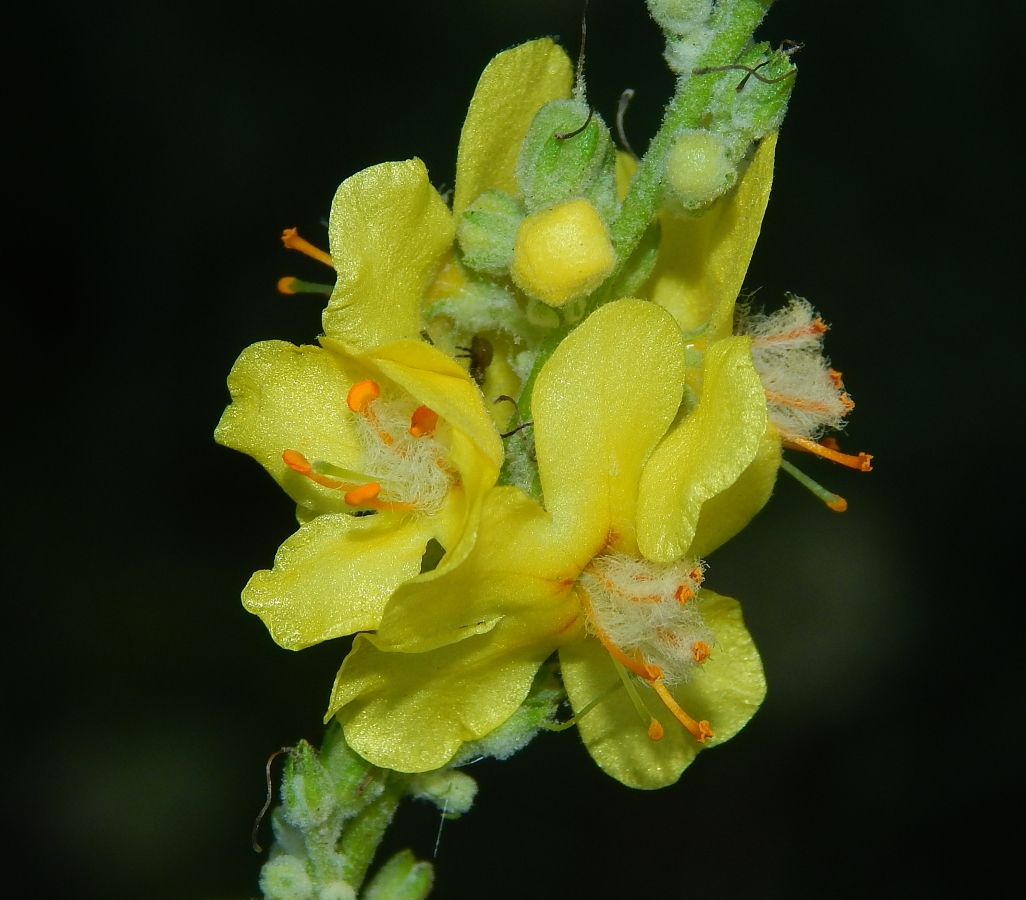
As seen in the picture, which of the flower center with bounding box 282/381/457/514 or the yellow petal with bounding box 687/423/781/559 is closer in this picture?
the flower center with bounding box 282/381/457/514

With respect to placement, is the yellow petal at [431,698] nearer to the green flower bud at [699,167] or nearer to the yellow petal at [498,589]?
the yellow petal at [498,589]

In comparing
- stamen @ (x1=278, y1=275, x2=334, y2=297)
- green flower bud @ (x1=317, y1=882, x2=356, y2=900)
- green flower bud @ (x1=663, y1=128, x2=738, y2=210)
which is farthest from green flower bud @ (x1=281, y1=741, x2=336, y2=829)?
green flower bud @ (x1=663, y1=128, x2=738, y2=210)

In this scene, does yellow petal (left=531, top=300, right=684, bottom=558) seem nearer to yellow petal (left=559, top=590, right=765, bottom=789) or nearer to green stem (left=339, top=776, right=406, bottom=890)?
yellow petal (left=559, top=590, right=765, bottom=789)

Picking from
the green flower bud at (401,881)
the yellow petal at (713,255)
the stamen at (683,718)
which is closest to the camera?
the yellow petal at (713,255)

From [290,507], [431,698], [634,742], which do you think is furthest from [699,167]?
[290,507]

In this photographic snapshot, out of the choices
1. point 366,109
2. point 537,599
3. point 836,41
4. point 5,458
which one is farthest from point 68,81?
point 537,599

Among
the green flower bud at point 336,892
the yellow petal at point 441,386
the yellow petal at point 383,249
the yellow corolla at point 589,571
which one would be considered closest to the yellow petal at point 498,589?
the yellow corolla at point 589,571

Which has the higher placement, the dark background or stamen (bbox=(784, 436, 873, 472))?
stamen (bbox=(784, 436, 873, 472))
